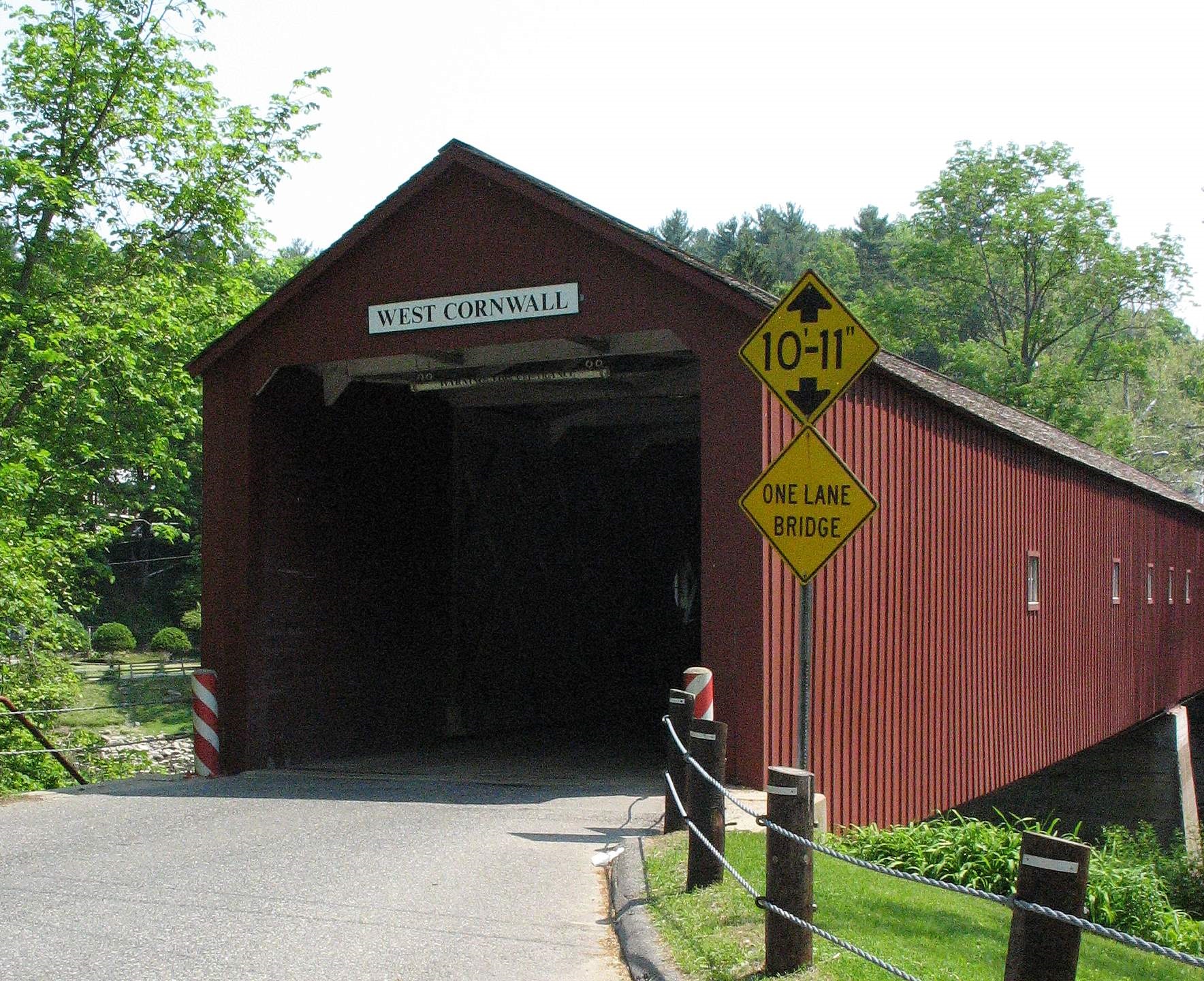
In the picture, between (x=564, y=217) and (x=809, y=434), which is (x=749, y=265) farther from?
(x=809, y=434)

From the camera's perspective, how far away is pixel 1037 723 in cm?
1602

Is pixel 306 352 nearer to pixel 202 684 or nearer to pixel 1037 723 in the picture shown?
pixel 202 684

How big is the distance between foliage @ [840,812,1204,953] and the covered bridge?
112cm

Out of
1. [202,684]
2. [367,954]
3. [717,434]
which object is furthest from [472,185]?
[367,954]

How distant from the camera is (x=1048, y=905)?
3.33 metres

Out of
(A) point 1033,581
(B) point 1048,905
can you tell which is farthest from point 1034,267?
(B) point 1048,905

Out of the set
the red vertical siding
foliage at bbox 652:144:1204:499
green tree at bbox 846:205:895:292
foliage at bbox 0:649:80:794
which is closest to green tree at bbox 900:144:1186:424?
foliage at bbox 652:144:1204:499

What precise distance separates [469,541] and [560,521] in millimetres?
2229

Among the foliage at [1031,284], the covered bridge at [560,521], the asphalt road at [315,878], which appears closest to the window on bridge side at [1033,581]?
the covered bridge at [560,521]

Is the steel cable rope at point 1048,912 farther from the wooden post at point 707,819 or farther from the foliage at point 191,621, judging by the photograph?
the foliage at point 191,621

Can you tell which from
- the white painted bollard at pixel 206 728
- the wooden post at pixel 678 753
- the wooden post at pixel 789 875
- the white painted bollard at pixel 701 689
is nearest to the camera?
the wooden post at pixel 789 875

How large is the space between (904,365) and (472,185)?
5541mm

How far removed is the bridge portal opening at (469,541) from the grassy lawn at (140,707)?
15.9 meters

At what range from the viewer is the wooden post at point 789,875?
465 centimetres
